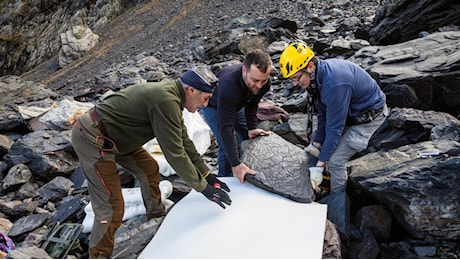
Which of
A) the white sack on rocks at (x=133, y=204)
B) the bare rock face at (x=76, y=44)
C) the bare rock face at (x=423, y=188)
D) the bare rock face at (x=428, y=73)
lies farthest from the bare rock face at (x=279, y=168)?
the bare rock face at (x=76, y=44)

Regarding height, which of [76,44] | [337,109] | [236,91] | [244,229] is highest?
[236,91]

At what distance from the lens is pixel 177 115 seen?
302 cm

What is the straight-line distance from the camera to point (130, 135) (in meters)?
3.28

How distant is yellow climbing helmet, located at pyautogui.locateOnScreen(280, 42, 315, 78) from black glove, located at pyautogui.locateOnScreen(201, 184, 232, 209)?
44.1 inches

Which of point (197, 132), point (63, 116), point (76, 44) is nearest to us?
point (197, 132)

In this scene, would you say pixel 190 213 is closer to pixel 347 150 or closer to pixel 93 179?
pixel 93 179

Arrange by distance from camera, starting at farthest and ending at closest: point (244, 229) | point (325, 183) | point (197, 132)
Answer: point (197, 132), point (325, 183), point (244, 229)

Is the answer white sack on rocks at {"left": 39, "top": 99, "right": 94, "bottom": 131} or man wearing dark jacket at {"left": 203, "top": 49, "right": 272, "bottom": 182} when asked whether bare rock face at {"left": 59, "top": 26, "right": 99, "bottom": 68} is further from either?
man wearing dark jacket at {"left": 203, "top": 49, "right": 272, "bottom": 182}

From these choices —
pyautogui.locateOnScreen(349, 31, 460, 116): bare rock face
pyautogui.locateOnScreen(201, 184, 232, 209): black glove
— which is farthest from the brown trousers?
pyautogui.locateOnScreen(349, 31, 460, 116): bare rock face

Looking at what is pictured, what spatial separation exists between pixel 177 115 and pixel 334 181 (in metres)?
1.65

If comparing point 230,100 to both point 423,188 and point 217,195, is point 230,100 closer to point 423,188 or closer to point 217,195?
point 217,195

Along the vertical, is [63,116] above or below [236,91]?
below

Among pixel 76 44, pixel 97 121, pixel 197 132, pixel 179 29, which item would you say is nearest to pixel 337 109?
pixel 97 121

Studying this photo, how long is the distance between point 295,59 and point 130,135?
4.85ft
